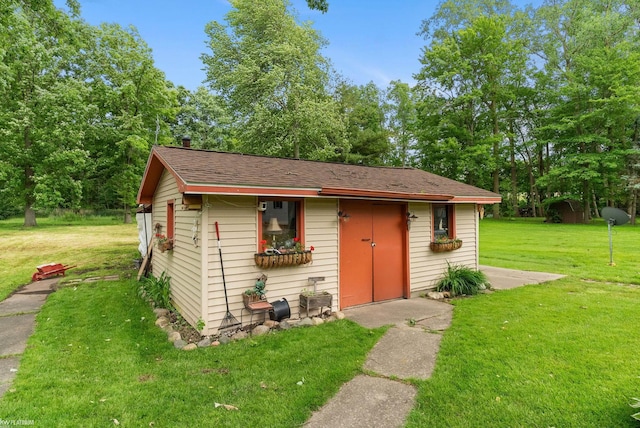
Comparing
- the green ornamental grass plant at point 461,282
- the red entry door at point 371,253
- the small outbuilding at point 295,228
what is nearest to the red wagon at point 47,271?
the small outbuilding at point 295,228

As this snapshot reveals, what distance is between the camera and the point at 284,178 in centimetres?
552

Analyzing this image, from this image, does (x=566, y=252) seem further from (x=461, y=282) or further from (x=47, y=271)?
(x=47, y=271)

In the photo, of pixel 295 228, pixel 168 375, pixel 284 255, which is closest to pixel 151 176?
pixel 295 228

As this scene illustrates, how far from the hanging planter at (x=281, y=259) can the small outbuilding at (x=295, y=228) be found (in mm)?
16

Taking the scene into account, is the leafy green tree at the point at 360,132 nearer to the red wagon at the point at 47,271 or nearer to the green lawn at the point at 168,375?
the red wagon at the point at 47,271

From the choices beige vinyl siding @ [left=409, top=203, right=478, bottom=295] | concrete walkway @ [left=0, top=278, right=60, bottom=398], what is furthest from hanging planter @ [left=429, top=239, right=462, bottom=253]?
concrete walkway @ [left=0, top=278, right=60, bottom=398]

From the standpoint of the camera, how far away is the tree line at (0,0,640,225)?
19.7 m

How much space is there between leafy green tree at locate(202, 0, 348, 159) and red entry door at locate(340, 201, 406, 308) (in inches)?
534

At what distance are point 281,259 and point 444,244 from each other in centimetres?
396

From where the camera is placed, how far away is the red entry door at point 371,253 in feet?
20.5

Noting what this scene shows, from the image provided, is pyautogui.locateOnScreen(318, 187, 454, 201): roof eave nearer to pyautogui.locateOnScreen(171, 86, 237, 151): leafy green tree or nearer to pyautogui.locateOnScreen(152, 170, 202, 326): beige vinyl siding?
pyautogui.locateOnScreen(152, 170, 202, 326): beige vinyl siding

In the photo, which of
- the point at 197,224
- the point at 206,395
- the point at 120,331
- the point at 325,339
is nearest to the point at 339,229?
the point at 325,339

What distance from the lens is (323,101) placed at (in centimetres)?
2277

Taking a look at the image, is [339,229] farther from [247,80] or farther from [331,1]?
[247,80]
